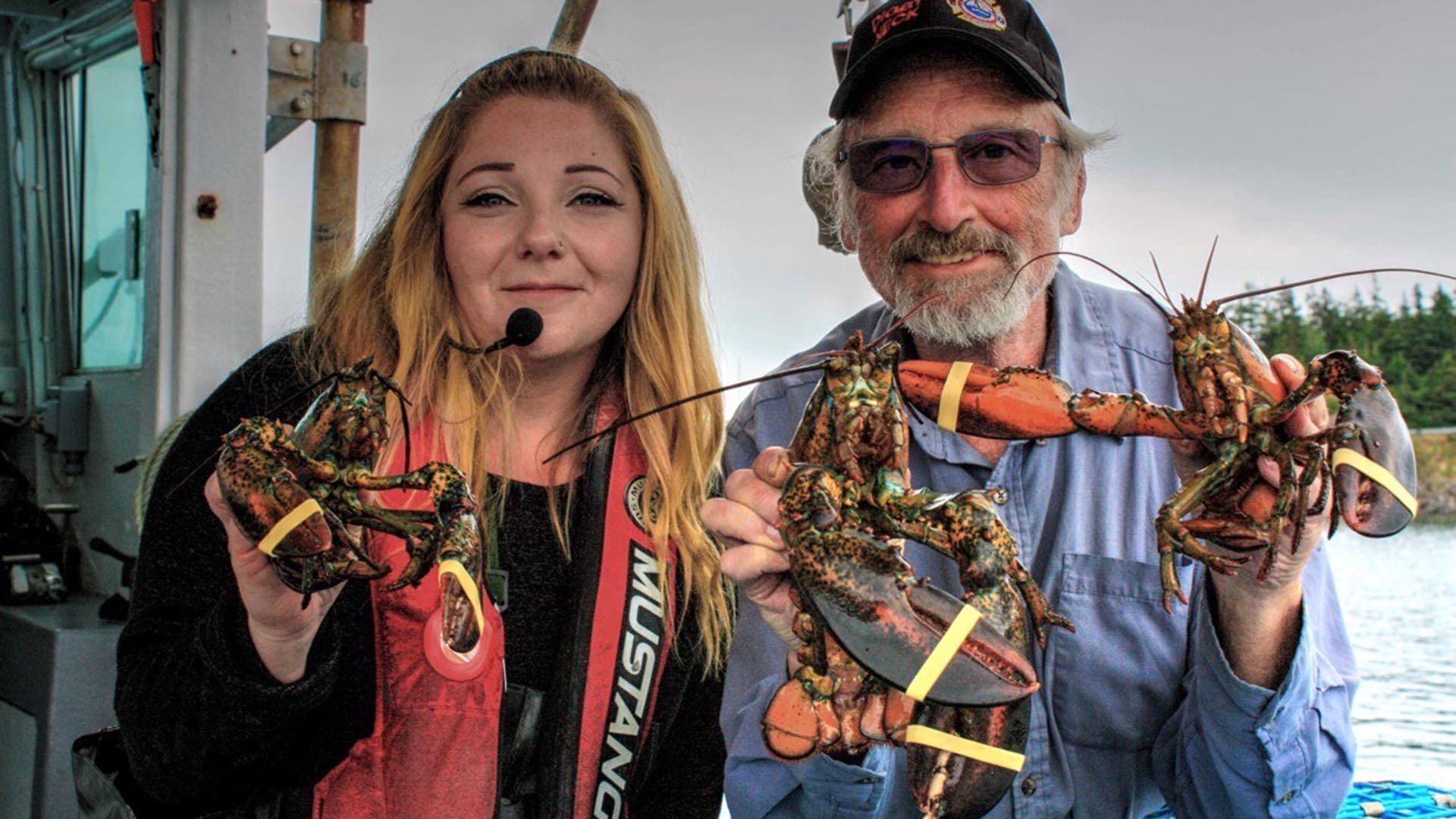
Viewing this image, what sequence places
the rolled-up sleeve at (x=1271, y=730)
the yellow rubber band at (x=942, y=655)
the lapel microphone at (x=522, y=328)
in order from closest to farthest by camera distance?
the yellow rubber band at (x=942, y=655), the lapel microphone at (x=522, y=328), the rolled-up sleeve at (x=1271, y=730)

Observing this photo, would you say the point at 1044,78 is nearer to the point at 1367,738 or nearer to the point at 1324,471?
the point at 1324,471

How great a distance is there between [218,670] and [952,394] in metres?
1.20

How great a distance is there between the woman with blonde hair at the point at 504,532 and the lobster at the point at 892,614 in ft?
2.12

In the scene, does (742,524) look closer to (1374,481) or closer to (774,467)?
(774,467)

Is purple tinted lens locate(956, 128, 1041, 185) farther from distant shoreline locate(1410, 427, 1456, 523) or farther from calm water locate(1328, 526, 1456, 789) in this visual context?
calm water locate(1328, 526, 1456, 789)

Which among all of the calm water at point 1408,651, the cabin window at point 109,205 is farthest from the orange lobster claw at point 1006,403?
the cabin window at point 109,205

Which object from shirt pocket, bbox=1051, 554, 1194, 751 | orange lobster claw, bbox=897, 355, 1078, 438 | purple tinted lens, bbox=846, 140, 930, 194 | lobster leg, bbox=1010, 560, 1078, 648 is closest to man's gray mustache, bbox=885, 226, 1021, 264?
purple tinted lens, bbox=846, 140, 930, 194

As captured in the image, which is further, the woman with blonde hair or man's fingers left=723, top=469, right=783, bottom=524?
the woman with blonde hair

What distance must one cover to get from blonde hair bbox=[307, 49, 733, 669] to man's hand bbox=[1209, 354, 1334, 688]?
1.03m

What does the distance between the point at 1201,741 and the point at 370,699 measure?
4.85 feet

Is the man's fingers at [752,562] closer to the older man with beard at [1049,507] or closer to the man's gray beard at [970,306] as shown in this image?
the older man with beard at [1049,507]

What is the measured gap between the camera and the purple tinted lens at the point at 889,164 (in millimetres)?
2398

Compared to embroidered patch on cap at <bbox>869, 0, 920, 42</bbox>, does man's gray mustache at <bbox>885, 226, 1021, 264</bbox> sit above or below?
below

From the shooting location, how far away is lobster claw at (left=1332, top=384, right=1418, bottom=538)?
162 centimetres
